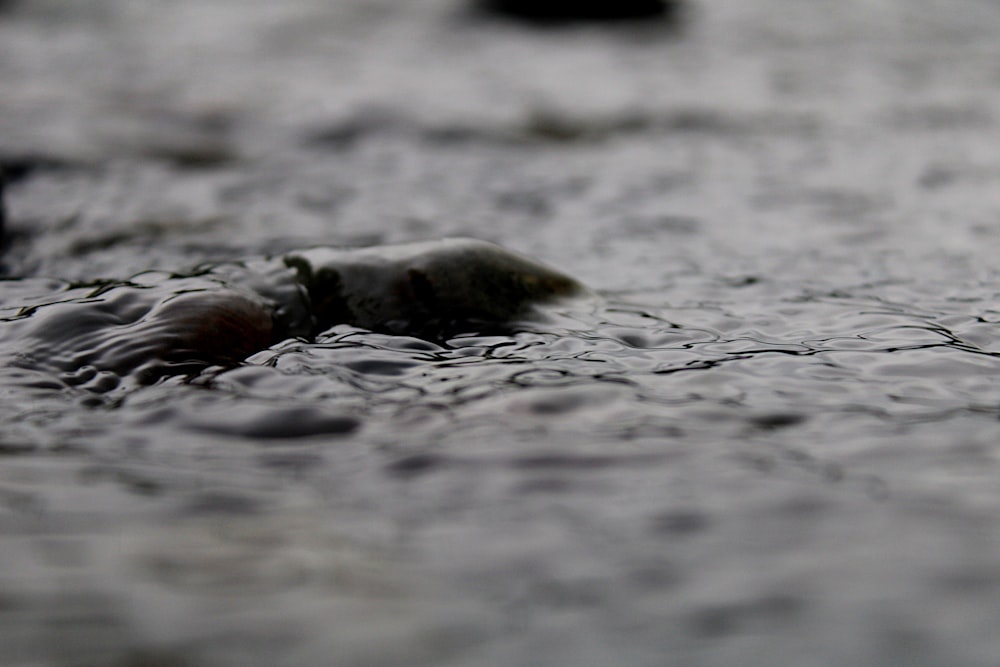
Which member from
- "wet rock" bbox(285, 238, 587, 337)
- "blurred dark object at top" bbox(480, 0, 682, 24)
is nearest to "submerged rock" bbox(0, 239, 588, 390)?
"wet rock" bbox(285, 238, 587, 337)

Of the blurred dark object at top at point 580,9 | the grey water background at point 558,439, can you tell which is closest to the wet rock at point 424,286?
the grey water background at point 558,439

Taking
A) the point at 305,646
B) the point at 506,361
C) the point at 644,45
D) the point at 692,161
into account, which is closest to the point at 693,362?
the point at 506,361

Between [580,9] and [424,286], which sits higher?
[580,9]

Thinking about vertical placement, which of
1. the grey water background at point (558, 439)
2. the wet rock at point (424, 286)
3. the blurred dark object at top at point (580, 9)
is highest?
the blurred dark object at top at point (580, 9)

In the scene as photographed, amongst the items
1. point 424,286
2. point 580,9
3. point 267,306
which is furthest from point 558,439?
point 580,9

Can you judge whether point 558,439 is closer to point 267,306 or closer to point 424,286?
point 424,286

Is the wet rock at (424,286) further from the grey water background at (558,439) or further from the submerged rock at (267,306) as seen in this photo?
the grey water background at (558,439)

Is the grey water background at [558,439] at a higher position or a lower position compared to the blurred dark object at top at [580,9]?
lower

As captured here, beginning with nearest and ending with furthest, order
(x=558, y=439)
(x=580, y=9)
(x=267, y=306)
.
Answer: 1. (x=558, y=439)
2. (x=267, y=306)
3. (x=580, y=9)
